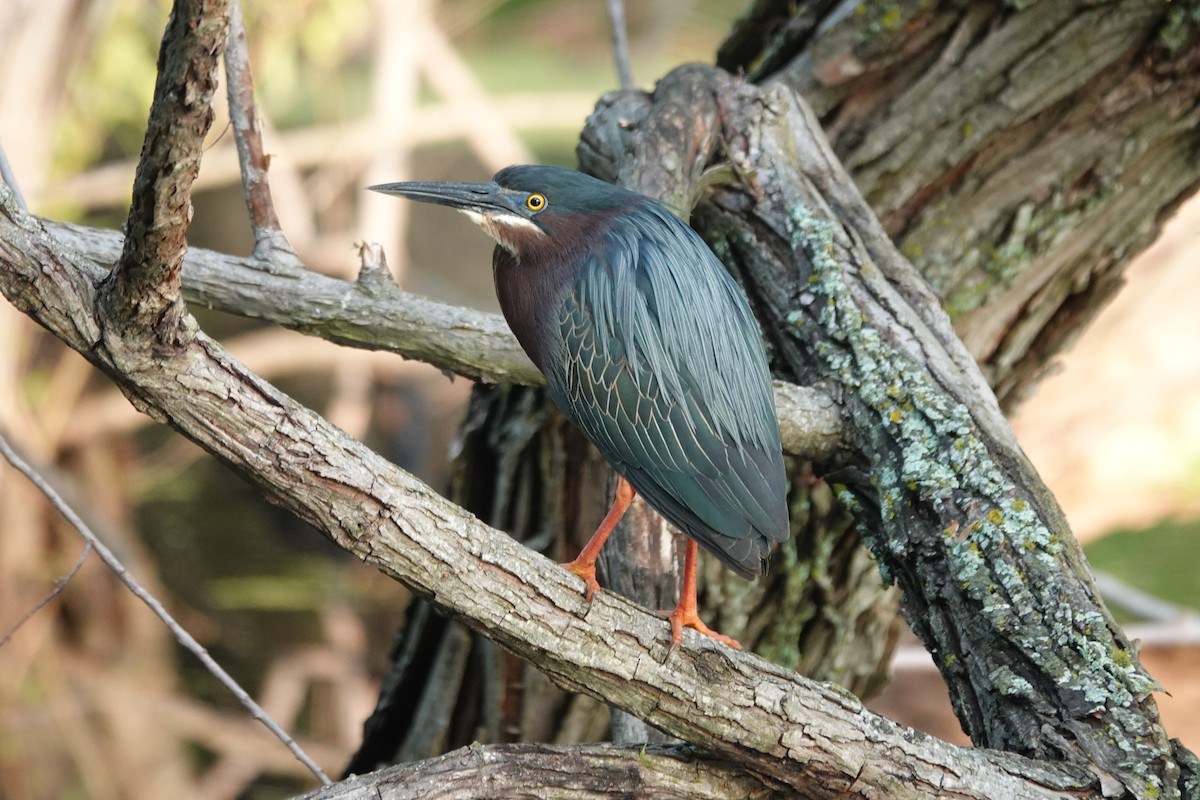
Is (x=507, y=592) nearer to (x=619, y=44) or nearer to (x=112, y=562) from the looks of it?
(x=112, y=562)

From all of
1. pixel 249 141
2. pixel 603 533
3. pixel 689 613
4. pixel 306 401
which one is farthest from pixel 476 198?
pixel 306 401

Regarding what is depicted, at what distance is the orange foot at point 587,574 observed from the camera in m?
1.71

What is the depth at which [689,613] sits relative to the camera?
2016mm

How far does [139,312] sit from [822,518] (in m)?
1.89

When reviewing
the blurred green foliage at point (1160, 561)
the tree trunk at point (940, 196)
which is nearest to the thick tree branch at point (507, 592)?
the tree trunk at point (940, 196)

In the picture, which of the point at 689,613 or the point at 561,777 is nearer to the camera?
the point at 561,777

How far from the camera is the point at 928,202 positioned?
288 cm

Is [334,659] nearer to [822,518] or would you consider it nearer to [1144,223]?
[822,518]

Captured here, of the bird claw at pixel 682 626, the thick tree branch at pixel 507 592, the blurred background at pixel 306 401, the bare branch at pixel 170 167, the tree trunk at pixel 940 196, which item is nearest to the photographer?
the bare branch at pixel 170 167

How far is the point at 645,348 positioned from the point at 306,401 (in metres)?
5.62

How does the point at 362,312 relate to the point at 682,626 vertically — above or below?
above

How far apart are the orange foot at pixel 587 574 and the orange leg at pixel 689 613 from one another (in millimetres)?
141

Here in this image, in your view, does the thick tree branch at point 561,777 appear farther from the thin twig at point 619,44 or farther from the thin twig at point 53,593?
the thin twig at point 619,44

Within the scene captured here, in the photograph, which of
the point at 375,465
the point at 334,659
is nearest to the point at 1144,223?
the point at 375,465
